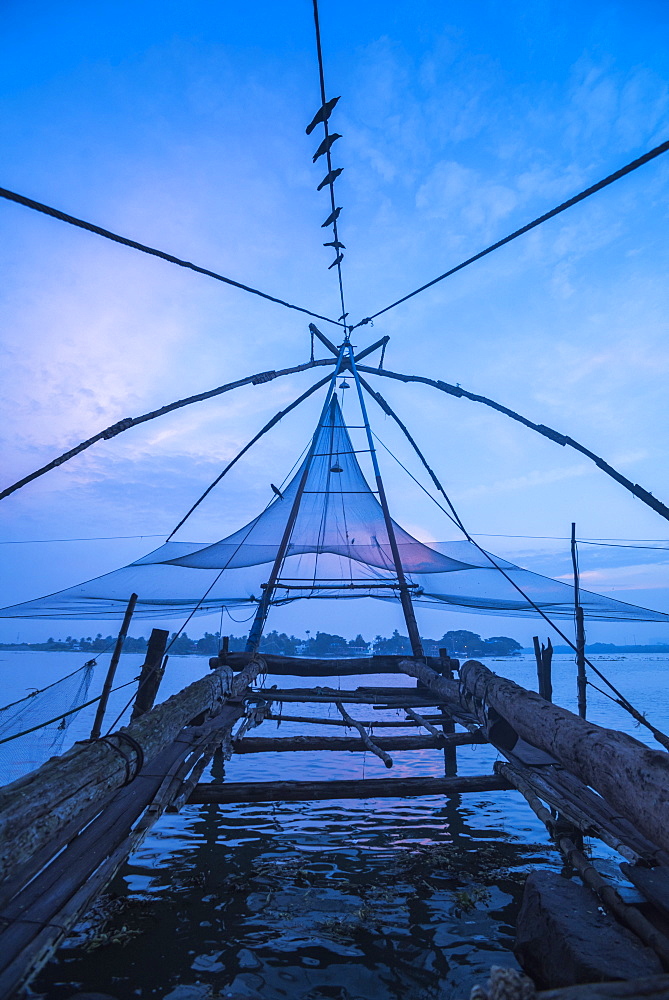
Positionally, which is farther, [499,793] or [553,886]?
[499,793]

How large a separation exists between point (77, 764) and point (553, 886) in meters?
3.81

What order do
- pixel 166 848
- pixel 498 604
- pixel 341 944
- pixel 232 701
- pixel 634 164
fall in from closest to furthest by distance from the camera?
1. pixel 634 164
2. pixel 341 944
3. pixel 166 848
4. pixel 232 701
5. pixel 498 604

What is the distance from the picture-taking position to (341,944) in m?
4.73

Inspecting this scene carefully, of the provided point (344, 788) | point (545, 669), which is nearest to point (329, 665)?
point (344, 788)

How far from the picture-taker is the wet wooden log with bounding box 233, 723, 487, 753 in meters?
7.27

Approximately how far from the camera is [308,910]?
5.43m

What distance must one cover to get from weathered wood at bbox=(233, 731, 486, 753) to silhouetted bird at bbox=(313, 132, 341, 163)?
23.4 ft

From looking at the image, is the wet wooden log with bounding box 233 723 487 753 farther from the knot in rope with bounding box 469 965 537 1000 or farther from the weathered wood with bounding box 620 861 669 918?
the knot in rope with bounding box 469 965 537 1000

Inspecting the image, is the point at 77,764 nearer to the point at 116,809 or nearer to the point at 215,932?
the point at 116,809

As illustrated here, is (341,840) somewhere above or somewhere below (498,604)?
below

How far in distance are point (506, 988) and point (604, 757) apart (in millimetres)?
2017

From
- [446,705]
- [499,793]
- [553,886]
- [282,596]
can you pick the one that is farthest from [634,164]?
[499,793]

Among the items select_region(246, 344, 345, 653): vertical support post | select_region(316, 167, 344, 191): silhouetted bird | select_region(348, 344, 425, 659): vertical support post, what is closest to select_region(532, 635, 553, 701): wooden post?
select_region(348, 344, 425, 659): vertical support post

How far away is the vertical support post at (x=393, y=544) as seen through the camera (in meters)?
10.6
